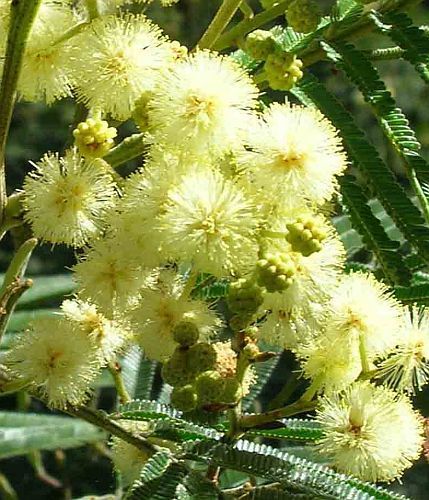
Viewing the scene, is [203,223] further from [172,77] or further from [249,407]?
[249,407]

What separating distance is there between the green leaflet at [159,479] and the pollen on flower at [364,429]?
219 mm

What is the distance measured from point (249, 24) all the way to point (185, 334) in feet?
1.58

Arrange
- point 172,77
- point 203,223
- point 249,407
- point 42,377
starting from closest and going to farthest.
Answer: point 203,223 → point 172,77 → point 42,377 → point 249,407

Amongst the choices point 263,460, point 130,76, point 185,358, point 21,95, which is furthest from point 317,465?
point 21,95

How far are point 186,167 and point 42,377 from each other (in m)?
0.43

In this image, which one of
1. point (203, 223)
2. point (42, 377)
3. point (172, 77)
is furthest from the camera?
point (42, 377)

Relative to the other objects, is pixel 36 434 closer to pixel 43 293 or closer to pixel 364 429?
pixel 43 293

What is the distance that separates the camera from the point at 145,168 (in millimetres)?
1583

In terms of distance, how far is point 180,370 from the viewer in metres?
1.58

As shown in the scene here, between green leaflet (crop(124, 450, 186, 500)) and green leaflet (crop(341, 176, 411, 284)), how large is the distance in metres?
0.42

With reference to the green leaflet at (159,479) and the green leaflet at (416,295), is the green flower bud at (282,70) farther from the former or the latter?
the green leaflet at (159,479)

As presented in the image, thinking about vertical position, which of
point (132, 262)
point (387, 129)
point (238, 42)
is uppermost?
point (238, 42)

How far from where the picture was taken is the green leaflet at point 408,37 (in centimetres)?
169

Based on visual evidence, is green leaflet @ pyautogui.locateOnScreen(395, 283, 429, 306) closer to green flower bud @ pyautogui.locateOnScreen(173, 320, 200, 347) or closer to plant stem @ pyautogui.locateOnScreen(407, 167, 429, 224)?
plant stem @ pyautogui.locateOnScreen(407, 167, 429, 224)
